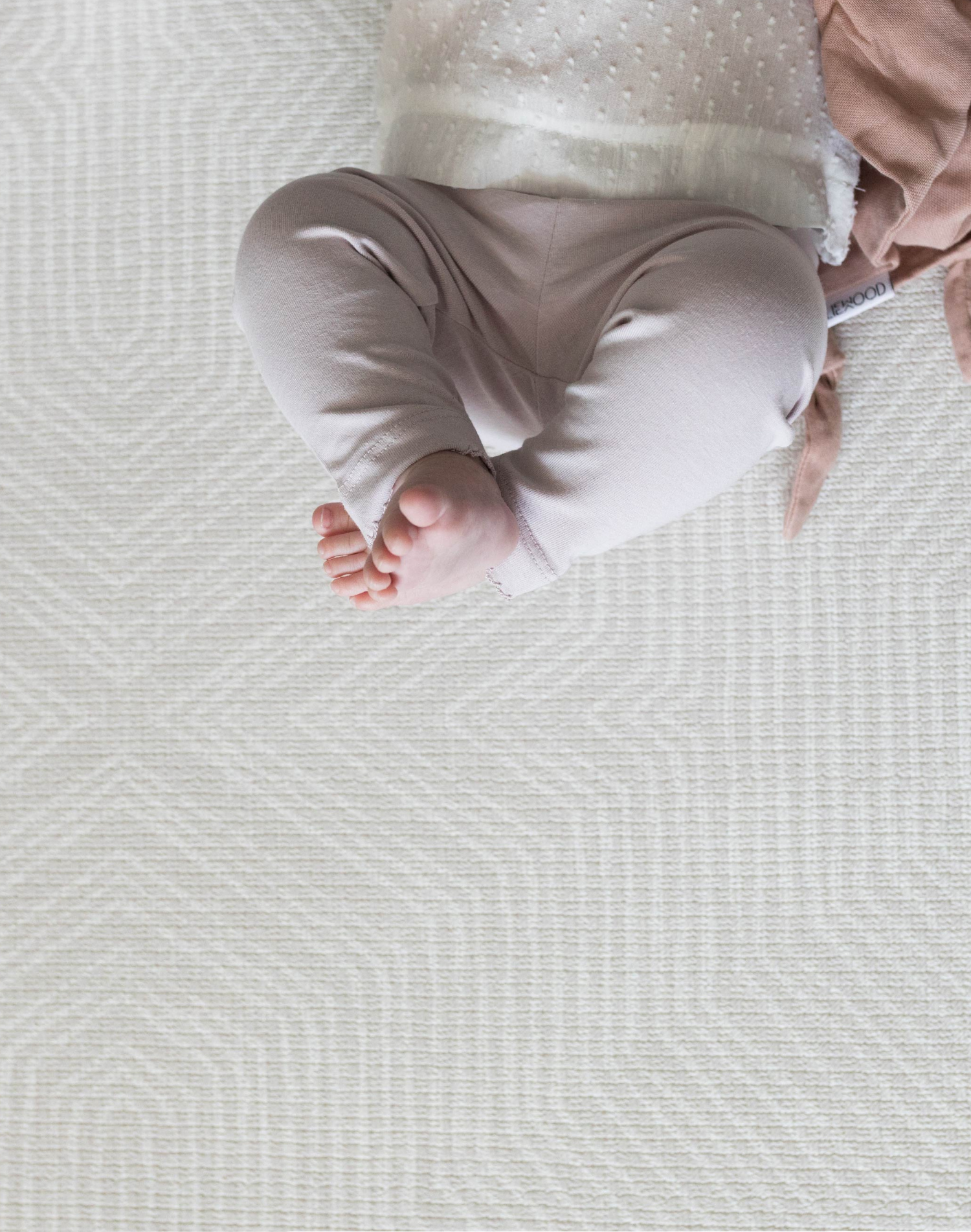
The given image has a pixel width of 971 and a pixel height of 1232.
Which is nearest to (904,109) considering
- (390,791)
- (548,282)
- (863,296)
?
(863,296)

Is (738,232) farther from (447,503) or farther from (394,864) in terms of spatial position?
(394,864)

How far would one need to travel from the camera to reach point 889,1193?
2.38 feet

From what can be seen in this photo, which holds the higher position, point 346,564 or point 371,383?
point 371,383

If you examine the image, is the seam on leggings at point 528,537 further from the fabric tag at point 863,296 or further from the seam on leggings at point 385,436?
the fabric tag at point 863,296

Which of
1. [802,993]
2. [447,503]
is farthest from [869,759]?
[447,503]

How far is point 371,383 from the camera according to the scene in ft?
1.75

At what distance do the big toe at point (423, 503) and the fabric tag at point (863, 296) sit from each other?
14.9 inches

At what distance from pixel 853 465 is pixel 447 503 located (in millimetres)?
403

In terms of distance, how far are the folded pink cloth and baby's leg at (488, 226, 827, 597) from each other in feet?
0.39

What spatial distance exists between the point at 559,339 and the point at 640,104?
146 mm

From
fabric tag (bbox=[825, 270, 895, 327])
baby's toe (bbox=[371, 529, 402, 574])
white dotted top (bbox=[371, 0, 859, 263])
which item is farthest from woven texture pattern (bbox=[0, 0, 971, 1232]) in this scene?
baby's toe (bbox=[371, 529, 402, 574])

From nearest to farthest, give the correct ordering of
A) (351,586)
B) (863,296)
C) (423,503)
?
(423,503), (351,586), (863,296)

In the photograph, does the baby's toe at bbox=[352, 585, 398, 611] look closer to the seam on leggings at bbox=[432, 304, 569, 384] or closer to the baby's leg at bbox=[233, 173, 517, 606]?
the baby's leg at bbox=[233, 173, 517, 606]

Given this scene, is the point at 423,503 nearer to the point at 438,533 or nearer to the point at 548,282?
the point at 438,533
